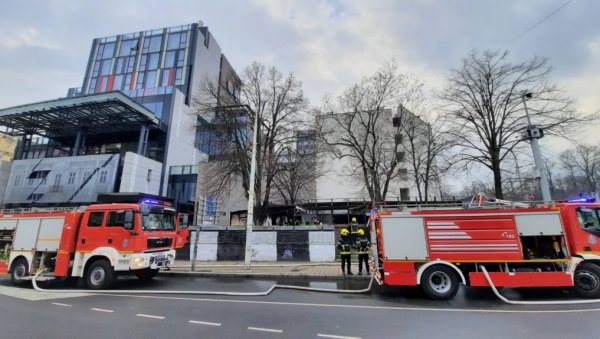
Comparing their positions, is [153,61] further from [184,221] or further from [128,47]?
[184,221]

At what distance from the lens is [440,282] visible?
26.5 ft

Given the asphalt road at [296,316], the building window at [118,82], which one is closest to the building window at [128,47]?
the building window at [118,82]

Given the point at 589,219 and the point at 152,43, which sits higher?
the point at 152,43

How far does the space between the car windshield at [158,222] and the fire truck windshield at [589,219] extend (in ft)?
45.4

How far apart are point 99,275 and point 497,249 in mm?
12844

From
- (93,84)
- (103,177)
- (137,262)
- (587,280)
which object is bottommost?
(587,280)

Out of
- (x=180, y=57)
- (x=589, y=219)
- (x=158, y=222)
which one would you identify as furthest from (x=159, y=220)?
(x=180, y=57)

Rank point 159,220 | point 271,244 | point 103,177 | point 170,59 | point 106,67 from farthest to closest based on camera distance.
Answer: point 106,67
point 170,59
point 103,177
point 271,244
point 159,220

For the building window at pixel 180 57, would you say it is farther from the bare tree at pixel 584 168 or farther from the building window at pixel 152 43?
the bare tree at pixel 584 168

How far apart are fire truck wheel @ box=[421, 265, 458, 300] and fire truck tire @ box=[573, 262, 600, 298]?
3.32 meters

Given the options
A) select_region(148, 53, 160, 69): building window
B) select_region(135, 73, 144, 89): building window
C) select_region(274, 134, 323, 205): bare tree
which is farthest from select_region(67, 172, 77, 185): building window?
select_region(274, 134, 323, 205): bare tree

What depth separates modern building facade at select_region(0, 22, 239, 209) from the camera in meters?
37.4

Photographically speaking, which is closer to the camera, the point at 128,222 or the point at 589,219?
the point at 589,219

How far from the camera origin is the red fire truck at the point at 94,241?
982 centimetres
